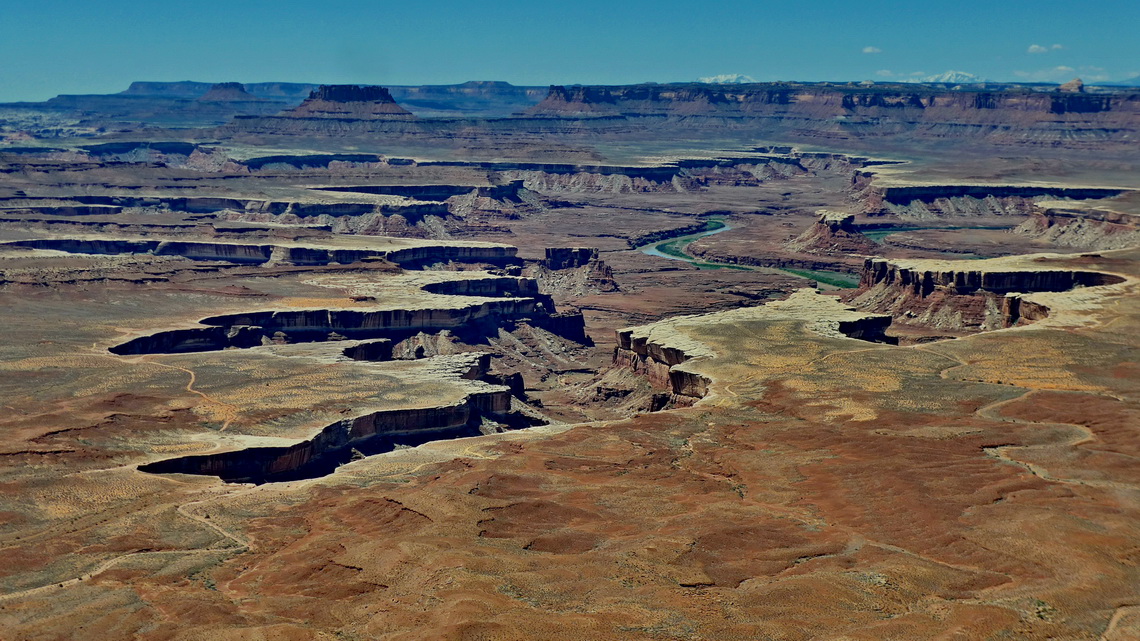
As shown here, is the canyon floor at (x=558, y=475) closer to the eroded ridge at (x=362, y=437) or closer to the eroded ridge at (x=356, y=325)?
the eroded ridge at (x=362, y=437)

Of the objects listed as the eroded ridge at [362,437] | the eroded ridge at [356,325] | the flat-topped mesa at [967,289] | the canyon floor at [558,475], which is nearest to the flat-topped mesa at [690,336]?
the canyon floor at [558,475]

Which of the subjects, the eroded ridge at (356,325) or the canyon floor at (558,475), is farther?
the eroded ridge at (356,325)

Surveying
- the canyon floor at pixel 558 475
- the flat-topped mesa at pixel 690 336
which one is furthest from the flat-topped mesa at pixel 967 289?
the flat-topped mesa at pixel 690 336

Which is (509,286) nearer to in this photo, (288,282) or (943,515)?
(288,282)

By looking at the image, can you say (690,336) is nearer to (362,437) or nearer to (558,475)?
(362,437)

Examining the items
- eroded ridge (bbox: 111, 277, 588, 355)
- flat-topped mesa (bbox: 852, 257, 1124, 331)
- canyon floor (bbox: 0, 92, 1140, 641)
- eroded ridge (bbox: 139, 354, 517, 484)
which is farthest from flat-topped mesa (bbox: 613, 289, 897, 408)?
eroded ridge (bbox: 111, 277, 588, 355)

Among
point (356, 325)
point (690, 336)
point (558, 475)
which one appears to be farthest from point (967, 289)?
point (558, 475)

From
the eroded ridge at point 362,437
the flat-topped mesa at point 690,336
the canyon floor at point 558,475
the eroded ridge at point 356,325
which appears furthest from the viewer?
the eroded ridge at point 356,325

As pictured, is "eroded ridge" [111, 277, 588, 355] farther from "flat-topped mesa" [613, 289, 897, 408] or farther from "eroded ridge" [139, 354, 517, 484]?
"eroded ridge" [139, 354, 517, 484]

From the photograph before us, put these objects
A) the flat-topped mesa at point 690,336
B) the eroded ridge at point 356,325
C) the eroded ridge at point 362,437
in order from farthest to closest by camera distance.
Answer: the eroded ridge at point 356,325, the flat-topped mesa at point 690,336, the eroded ridge at point 362,437

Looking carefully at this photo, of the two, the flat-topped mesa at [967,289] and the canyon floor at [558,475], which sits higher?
the canyon floor at [558,475]
